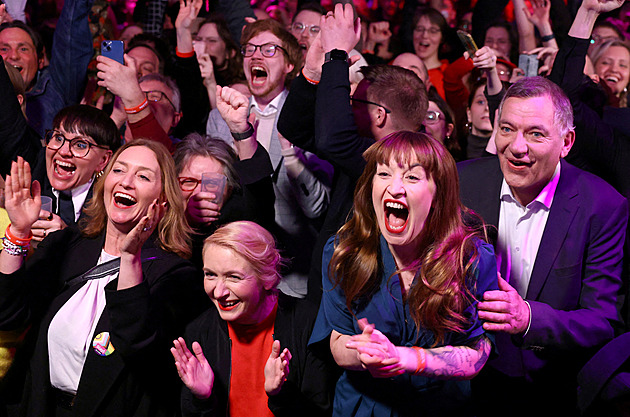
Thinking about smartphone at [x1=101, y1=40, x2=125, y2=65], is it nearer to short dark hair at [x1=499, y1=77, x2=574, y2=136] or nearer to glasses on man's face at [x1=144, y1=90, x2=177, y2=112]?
glasses on man's face at [x1=144, y1=90, x2=177, y2=112]

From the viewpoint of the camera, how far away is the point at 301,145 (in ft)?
9.42

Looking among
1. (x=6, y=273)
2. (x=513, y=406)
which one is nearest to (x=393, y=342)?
(x=513, y=406)

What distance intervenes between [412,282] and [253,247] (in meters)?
0.62

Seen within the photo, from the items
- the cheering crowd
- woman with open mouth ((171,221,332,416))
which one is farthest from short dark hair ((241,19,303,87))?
woman with open mouth ((171,221,332,416))

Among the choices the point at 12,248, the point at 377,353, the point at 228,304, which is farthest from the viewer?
the point at 12,248

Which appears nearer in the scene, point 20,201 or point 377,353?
point 377,353

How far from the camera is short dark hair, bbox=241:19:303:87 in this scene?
3.73 metres

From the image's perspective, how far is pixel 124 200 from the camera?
2.68 meters

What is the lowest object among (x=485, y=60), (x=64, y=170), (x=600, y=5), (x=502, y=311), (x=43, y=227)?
(x=43, y=227)

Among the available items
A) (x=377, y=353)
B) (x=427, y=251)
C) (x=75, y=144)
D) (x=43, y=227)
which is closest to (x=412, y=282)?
(x=427, y=251)

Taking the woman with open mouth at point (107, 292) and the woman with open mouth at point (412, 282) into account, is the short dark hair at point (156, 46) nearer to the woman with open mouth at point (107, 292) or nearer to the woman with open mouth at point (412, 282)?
the woman with open mouth at point (107, 292)

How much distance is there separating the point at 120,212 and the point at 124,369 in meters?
0.60

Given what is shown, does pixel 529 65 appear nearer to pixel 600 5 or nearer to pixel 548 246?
pixel 600 5

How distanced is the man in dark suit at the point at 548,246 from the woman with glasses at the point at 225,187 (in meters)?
1.02
